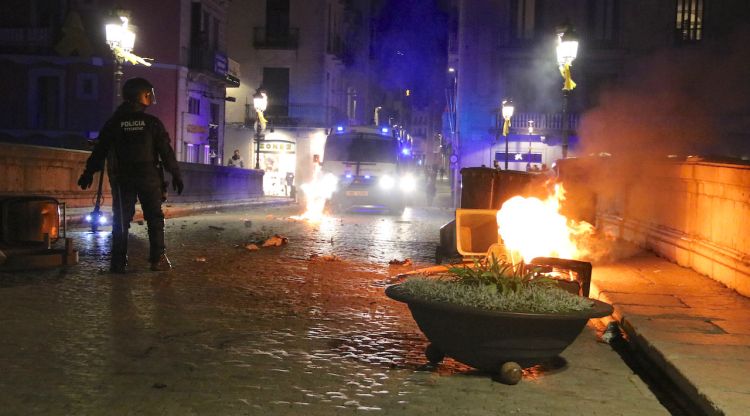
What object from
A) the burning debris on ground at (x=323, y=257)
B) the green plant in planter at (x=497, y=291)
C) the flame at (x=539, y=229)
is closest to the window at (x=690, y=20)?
the flame at (x=539, y=229)

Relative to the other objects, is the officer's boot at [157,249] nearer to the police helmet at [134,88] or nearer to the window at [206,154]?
the police helmet at [134,88]

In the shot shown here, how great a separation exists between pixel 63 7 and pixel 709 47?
29.2 meters

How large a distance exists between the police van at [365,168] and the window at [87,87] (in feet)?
44.8

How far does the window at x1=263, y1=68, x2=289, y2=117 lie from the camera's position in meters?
53.6

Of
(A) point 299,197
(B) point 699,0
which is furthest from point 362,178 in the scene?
(B) point 699,0

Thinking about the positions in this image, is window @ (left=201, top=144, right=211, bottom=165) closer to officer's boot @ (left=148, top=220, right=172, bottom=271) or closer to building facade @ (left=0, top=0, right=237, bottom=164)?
building facade @ (left=0, top=0, right=237, bottom=164)

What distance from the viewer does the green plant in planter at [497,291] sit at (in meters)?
5.11

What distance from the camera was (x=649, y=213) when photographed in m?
13.4

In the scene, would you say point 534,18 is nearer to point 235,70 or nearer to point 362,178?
point 235,70

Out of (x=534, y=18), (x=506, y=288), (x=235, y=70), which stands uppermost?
(x=534, y=18)

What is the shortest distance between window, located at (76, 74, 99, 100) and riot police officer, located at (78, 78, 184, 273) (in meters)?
30.2

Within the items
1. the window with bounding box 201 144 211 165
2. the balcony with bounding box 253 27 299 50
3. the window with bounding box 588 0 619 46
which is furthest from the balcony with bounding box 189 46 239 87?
the window with bounding box 588 0 619 46

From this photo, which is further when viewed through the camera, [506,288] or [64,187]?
[64,187]

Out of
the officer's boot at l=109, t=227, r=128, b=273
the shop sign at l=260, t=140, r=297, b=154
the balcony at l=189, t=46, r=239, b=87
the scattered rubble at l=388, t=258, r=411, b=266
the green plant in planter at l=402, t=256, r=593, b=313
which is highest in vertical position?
the balcony at l=189, t=46, r=239, b=87
